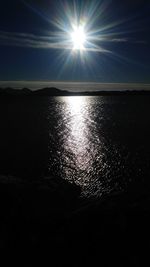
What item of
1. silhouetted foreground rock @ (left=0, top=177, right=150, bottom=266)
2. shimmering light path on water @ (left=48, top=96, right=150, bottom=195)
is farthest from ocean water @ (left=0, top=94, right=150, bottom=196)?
silhouetted foreground rock @ (left=0, top=177, right=150, bottom=266)

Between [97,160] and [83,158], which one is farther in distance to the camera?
[83,158]

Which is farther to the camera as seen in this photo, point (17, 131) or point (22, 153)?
point (17, 131)

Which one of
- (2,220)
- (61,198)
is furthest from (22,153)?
(2,220)

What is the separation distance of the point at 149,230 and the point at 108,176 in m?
18.2

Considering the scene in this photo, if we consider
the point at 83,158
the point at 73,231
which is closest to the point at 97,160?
the point at 83,158

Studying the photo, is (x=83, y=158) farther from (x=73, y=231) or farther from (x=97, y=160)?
(x=73, y=231)

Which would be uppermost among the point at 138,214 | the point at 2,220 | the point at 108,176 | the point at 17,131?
the point at 17,131

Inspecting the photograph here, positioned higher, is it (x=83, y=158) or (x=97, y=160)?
(x=83, y=158)

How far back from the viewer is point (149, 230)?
17.3 metres

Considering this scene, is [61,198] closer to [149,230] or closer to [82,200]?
[82,200]

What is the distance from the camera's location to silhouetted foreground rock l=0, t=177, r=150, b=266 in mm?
16297

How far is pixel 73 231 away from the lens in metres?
18.4

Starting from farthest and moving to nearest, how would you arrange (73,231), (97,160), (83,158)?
(83,158) → (97,160) → (73,231)

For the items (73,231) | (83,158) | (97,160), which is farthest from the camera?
(83,158)
